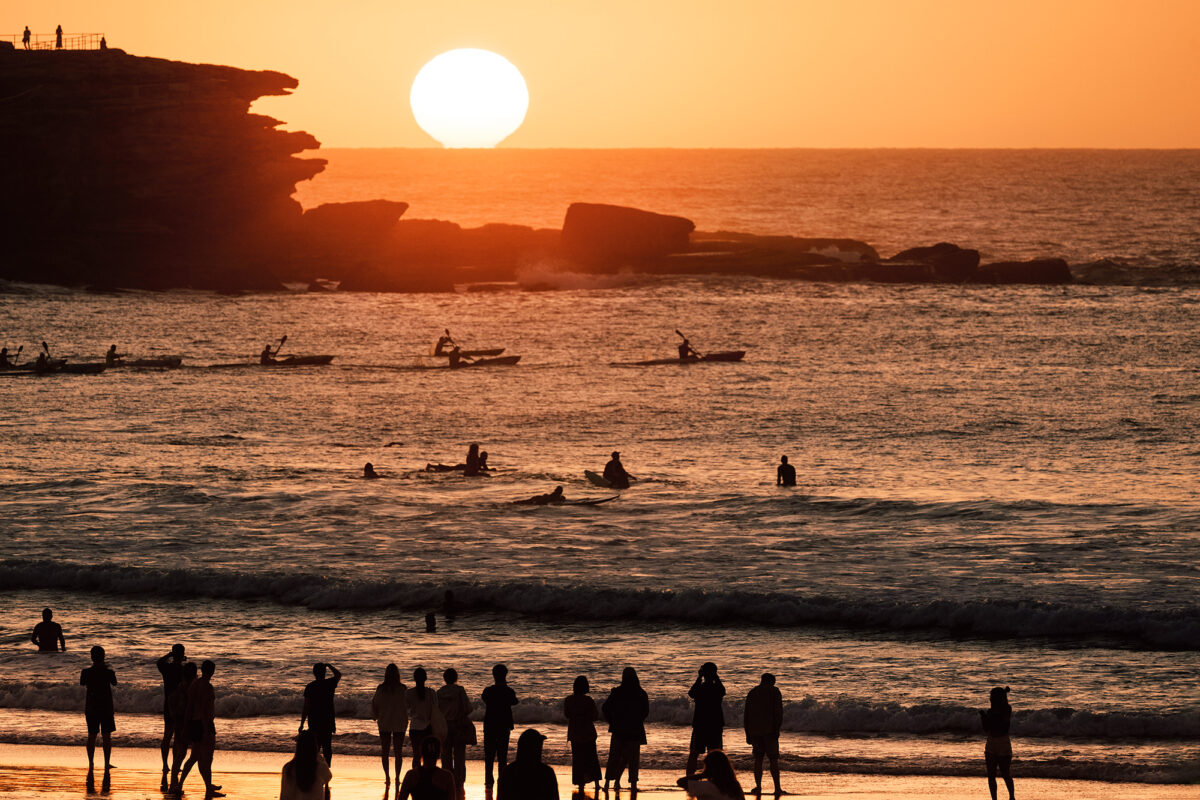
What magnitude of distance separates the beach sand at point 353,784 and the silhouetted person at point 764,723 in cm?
41

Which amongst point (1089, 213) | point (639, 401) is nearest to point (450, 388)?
point (639, 401)

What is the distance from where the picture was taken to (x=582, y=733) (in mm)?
12641

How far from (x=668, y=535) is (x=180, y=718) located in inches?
621

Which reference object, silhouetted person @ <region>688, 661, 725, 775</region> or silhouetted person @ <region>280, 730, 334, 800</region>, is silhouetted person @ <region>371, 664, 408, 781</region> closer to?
silhouetted person @ <region>688, 661, 725, 775</region>

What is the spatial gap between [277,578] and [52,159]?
66.0m

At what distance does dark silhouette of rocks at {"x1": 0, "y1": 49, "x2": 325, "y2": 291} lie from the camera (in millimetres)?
81562

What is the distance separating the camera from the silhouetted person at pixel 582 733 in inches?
497

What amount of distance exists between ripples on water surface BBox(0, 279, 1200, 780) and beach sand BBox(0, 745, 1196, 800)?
76 centimetres

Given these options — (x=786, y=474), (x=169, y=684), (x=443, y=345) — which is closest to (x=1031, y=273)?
(x=443, y=345)

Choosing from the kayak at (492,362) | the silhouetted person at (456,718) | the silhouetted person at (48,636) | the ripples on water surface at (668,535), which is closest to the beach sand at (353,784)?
the silhouetted person at (456,718)

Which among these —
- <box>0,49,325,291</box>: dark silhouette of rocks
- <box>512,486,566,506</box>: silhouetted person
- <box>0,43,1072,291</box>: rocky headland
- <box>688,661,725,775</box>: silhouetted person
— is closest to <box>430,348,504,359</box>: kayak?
<box>512,486,566,506</box>: silhouetted person

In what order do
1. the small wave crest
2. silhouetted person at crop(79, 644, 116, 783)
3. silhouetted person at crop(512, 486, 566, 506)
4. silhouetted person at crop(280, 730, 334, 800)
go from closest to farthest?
silhouetted person at crop(280, 730, 334, 800) → silhouetted person at crop(79, 644, 116, 783) → the small wave crest → silhouetted person at crop(512, 486, 566, 506)

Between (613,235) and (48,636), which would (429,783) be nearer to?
(48,636)

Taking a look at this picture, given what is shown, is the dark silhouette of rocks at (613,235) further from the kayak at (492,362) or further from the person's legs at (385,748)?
the person's legs at (385,748)
